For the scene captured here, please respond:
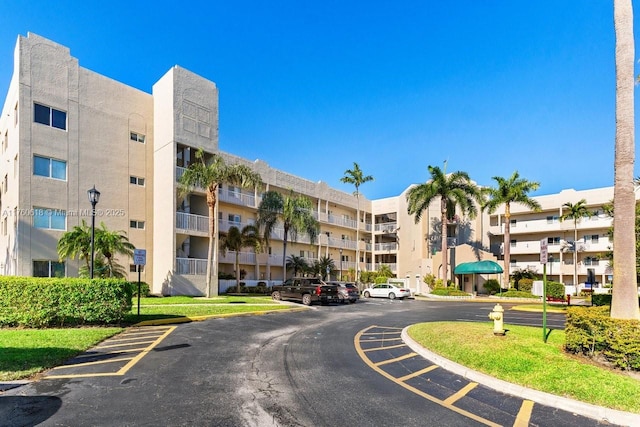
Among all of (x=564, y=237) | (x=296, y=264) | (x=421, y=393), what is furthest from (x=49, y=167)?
(x=564, y=237)

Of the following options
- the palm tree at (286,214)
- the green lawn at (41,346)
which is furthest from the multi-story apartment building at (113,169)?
the green lawn at (41,346)

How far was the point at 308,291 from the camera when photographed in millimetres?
24594

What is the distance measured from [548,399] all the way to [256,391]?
4899 mm

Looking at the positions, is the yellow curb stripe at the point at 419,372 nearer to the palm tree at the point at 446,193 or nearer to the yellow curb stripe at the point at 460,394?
the yellow curb stripe at the point at 460,394

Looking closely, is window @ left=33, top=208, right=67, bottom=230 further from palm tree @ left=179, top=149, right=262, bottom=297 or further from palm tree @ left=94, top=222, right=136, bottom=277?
palm tree @ left=179, top=149, right=262, bottom=297

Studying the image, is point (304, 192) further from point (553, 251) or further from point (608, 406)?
point (608, 406)

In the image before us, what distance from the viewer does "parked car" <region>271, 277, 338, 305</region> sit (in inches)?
953

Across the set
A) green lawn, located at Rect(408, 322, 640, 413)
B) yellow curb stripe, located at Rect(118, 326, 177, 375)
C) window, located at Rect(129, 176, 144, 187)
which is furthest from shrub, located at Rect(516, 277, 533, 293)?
window, located at Rect(129, 176, 144, 187)

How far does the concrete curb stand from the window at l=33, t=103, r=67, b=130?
2629 cm

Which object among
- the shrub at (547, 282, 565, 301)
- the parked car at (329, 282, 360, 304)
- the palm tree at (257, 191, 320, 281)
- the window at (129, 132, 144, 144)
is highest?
the window at (129, 132, 144, 144)

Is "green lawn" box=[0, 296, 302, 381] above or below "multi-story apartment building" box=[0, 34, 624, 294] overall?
below

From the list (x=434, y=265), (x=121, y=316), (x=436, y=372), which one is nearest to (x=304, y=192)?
(x=434, y=265)

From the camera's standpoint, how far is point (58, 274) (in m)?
22.6

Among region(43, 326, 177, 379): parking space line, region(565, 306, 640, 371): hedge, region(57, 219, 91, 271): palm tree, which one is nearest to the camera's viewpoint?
region(43, 326, 177, 379): parking space line
